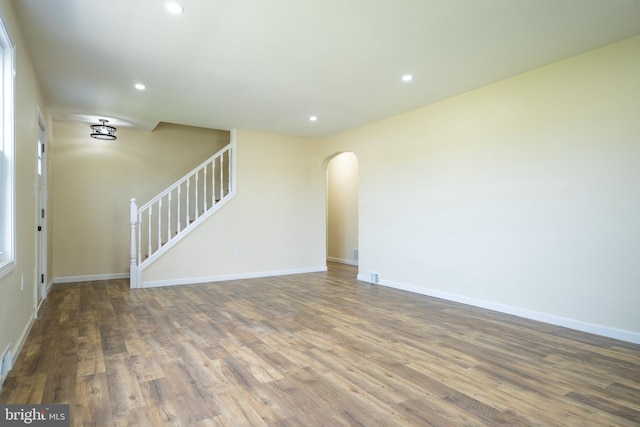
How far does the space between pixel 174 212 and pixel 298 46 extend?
182 inches

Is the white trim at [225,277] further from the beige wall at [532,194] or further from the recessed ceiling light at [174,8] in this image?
the recessed ceiling light at [174,8]

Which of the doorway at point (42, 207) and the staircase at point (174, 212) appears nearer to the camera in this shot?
the doorway at point (42, 207)

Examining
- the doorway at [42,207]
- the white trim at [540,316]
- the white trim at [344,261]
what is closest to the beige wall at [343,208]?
the white trim at [344,261]

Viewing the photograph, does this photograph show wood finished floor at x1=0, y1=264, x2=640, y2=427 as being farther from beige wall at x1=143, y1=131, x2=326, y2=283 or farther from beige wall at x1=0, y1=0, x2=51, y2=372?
beige wall at x1=143, y1=131, x2=326, y2=283

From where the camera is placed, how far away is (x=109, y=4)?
8.25ft

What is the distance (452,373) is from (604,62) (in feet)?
10.2

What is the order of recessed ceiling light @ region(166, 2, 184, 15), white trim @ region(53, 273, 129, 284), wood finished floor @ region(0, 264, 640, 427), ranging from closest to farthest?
wood finished floor @ region(0, 264, 640, 427) → recessed ceiling light @ region(166, 2, 184, 15) → white trim @ region(53, 273, 129, 284)

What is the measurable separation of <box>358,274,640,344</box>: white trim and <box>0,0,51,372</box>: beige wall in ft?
14.5

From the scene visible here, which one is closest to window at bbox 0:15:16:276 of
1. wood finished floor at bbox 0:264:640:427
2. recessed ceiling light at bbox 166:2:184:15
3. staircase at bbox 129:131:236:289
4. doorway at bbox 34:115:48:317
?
wood finished floor at bbox 0:264:640:427

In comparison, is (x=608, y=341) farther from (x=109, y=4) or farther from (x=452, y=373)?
(x=109, y=4)

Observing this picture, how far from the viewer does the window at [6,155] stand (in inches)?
94.3

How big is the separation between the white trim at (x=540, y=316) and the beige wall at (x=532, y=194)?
0.05 feet

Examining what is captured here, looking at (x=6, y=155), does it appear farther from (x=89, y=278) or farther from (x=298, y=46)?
(x=89, y=278)

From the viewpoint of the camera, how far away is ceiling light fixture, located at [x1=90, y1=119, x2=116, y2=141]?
5496mm
